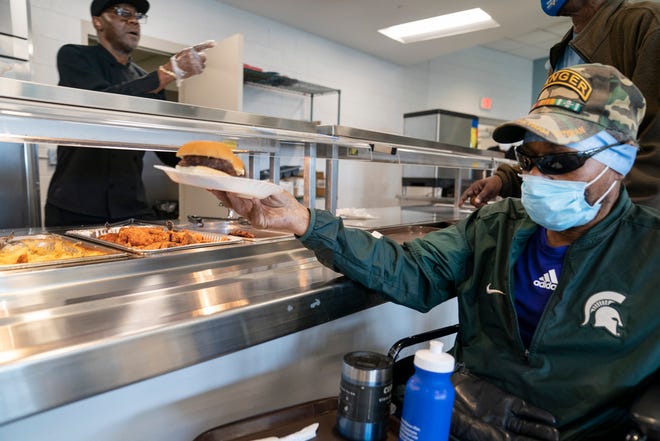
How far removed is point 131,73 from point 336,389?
1.82 m

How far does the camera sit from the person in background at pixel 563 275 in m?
0.97

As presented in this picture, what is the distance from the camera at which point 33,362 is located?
2.22ft

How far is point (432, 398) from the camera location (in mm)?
854

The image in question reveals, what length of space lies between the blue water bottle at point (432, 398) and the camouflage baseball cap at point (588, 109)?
0.56 m

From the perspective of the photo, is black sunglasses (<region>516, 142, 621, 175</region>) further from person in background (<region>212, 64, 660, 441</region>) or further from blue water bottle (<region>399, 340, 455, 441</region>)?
blue water bottle (<region>399, 340, 455, 441</region>)

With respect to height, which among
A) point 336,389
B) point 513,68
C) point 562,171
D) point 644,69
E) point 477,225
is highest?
point 513,68

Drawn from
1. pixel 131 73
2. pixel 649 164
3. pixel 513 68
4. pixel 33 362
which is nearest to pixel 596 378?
pixel 649 164

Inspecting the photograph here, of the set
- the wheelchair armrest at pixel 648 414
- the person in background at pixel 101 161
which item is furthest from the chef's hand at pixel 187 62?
the wheelchair armrest at pixel 648 414

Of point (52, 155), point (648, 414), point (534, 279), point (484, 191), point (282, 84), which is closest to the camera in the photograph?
point (648, 414)

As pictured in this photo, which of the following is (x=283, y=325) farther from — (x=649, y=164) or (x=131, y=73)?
(x=131, y=73)

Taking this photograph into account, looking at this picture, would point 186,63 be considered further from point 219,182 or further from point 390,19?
point 390,19

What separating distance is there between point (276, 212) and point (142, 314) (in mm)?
389

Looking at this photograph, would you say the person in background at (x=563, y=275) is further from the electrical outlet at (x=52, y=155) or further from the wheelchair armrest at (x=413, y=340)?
the electrical outlet at (x=52, y=155)

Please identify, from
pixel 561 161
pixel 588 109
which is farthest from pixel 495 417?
pixel 588 109
